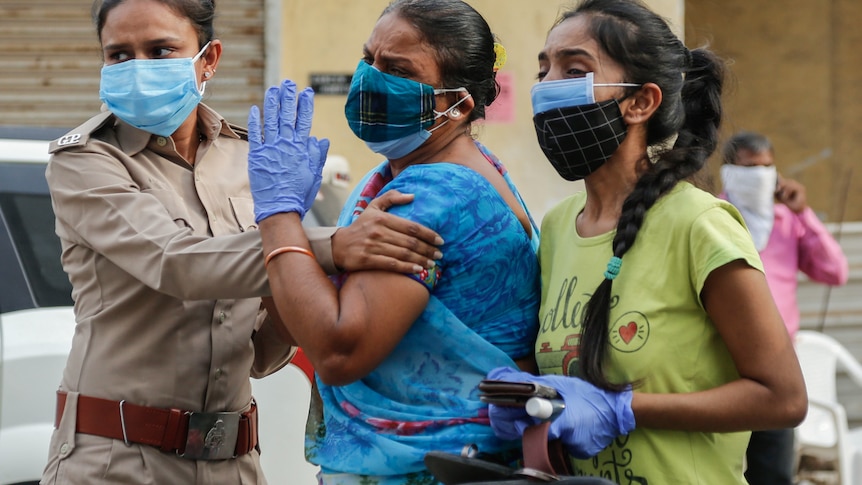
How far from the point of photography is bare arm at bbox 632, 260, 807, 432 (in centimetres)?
207

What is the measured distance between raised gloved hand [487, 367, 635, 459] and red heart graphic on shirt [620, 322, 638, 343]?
103mm

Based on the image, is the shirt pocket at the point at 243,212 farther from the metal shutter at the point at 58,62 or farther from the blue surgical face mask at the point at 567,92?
the metal shutter at the point at 58,62

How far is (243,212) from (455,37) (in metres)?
0.72

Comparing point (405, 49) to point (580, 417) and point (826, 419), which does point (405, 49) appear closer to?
point (580, 417)

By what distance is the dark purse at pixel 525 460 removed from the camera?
198 cm

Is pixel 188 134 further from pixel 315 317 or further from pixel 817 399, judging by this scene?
pixel 817 399

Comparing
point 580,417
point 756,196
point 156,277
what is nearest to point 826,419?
point 756,196

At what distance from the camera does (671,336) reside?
213 centimetres

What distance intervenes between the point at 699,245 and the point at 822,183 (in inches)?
318

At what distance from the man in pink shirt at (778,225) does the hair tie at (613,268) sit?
12.9 ft

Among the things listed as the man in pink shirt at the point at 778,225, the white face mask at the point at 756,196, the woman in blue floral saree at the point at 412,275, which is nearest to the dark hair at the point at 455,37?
the woman in blue floral saree at the point at 412,275

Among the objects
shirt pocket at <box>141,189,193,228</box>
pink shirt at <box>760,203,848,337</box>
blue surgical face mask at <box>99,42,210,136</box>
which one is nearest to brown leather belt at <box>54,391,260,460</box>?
shirt pocket at <box>141,189,193,228</box>

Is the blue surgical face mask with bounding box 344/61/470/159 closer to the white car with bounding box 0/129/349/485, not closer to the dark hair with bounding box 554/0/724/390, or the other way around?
the dark hair with bounding box 554/0/724/390

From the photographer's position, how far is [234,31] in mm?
8195
